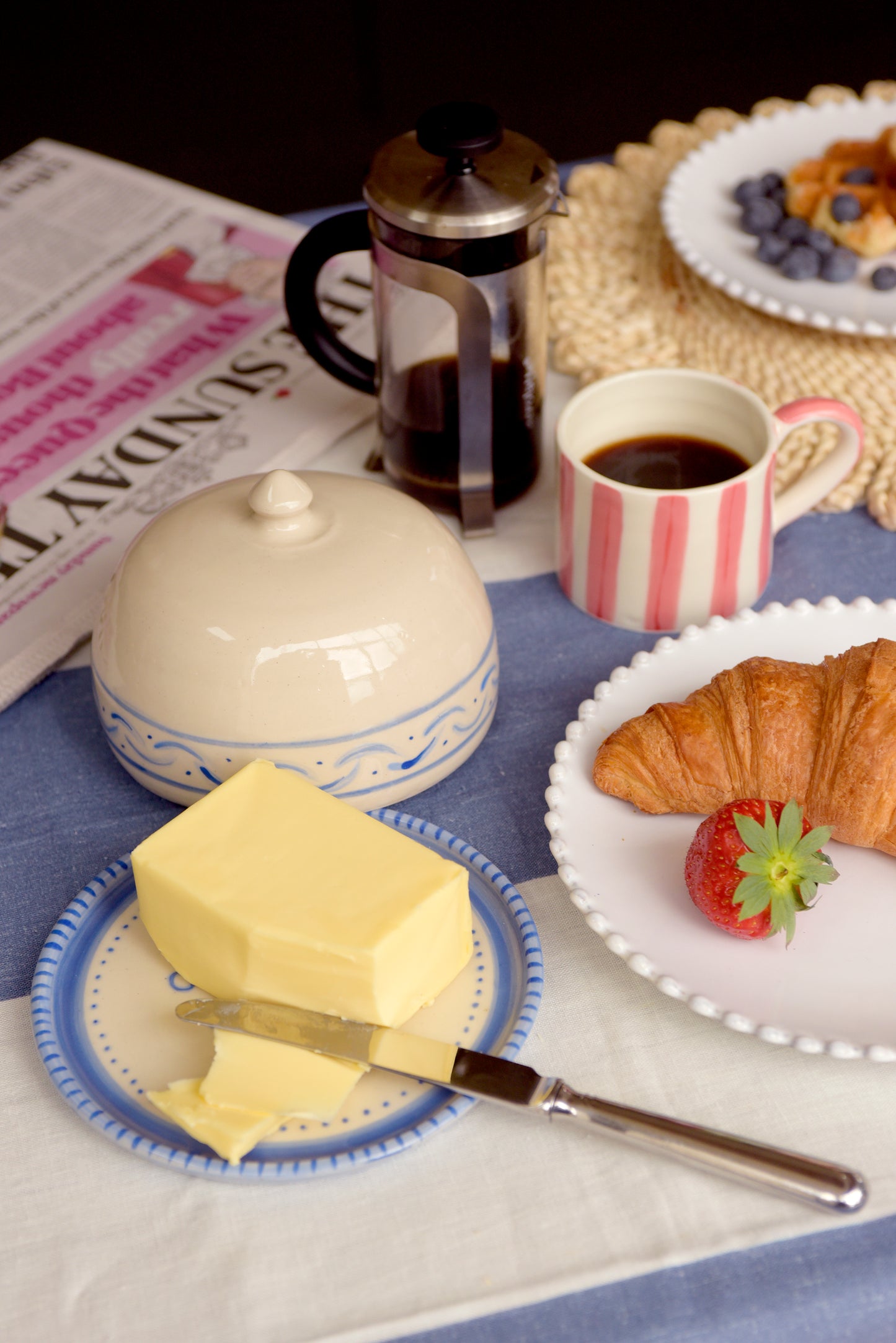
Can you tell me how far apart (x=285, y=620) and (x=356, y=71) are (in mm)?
3120

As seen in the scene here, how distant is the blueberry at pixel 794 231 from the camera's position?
111 centimetres

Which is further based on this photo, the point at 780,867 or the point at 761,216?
the point at 761,216

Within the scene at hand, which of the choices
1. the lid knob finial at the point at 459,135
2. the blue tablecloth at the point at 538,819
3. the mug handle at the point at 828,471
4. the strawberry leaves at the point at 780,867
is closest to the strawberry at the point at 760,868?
the strawberry leaves at the point at 780,867

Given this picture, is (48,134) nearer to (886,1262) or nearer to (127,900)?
(127,900)

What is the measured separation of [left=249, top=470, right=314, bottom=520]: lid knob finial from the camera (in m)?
0.73

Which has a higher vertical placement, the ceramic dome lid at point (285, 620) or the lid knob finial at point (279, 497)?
the lid knob finial at point (279, 497)

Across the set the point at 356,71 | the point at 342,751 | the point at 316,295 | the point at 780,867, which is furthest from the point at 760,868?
the point at 356,71

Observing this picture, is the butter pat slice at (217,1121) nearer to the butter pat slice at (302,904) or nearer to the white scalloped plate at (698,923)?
the butter pat slice at (302,904)

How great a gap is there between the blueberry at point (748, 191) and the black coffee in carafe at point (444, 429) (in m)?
0.32

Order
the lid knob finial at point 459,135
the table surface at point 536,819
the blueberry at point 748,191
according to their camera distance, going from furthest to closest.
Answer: the blueberry at point 748,191
the lid knob finial at point 459,135
the table surface at point 536,819

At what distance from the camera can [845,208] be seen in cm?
110

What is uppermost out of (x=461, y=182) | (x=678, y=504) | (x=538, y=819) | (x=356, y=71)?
(x=461, y=182)

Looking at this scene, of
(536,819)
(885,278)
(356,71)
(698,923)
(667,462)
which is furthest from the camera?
(356,71)

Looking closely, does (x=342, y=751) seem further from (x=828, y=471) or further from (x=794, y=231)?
(x=794, y=231)
